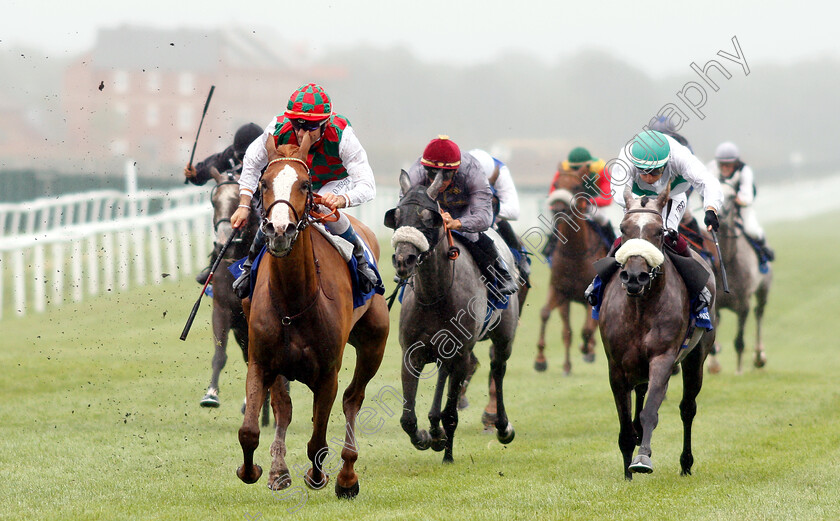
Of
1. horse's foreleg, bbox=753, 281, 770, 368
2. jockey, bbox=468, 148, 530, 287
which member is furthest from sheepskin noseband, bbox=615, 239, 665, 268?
horse's foreleg, bbox=753, 281, 770, 368

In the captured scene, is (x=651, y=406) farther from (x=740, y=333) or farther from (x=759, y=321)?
(x=759, y=321)

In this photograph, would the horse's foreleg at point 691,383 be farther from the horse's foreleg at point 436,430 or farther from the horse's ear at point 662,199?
the horse's foreleg at point 436,430

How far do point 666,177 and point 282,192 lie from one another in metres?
3.40

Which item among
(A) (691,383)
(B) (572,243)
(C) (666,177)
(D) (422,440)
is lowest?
(D) (422,440)

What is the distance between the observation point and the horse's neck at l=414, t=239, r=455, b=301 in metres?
7.65

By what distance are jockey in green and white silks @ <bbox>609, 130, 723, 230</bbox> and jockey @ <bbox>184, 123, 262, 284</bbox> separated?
3.30m

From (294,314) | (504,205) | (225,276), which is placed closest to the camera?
(294,314)

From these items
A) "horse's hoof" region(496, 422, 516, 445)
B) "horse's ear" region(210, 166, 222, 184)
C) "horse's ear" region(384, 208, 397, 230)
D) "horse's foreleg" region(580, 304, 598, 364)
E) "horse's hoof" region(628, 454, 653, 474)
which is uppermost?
"horse's ear" region(210, 166, 222, 184)

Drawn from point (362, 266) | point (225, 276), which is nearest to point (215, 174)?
point (225, 276)

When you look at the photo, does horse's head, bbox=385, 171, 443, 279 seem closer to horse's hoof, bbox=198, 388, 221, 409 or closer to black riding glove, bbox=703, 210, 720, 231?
black riding glove, bbox=703, 210, 720, 231

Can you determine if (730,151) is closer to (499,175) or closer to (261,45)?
(499,175)

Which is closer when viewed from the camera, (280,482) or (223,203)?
(280,482)

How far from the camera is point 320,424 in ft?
20.8

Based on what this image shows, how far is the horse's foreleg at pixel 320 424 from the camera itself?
6.28 meters
